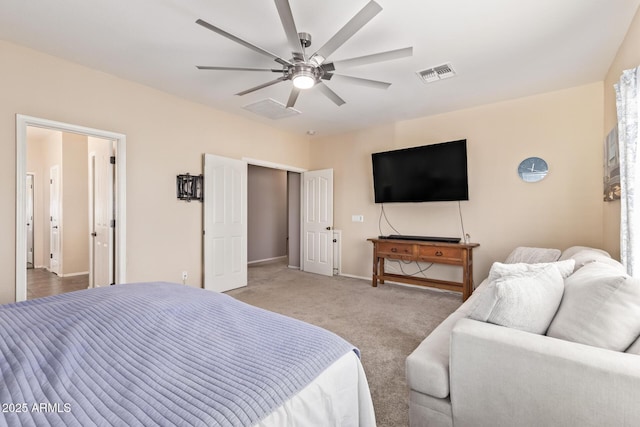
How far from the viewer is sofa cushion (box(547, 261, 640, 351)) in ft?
3.85

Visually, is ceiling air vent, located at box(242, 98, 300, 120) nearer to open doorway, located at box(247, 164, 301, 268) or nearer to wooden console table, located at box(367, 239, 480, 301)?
open doorway, located at box(247, 164, 301, 268)

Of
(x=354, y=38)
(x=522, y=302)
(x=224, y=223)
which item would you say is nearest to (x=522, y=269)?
(x=522, y=302)

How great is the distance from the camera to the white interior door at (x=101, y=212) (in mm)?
3465

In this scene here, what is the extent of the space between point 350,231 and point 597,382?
14.3 ft

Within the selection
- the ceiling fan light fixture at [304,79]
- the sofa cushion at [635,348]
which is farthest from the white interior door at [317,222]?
the sofa cushion at [635,348]

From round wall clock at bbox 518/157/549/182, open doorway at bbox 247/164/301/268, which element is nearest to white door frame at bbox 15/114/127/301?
open doorway at bbox 247/164/301/268

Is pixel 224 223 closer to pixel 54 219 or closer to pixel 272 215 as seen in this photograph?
pixel 272 215

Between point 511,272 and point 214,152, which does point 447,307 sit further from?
point 214,152

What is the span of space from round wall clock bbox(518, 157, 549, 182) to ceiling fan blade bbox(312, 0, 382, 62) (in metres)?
3.17

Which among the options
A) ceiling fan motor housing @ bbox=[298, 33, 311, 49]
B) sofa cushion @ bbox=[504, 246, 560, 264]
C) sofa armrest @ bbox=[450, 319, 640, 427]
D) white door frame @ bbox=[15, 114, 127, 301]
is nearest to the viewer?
sofa armrest @ bbox=[450, 319, 640, 427]

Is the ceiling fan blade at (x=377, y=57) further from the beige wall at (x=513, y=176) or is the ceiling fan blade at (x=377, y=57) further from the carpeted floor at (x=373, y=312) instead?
the beige wall at (x=513, y=176)

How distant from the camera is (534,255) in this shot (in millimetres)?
3027

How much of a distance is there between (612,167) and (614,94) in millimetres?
812

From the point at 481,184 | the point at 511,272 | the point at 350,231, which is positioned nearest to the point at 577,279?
the point at 511,272
